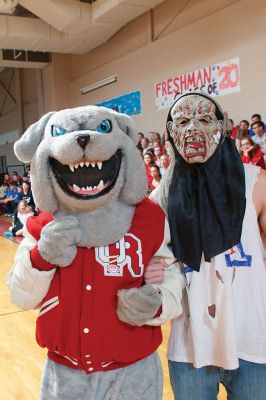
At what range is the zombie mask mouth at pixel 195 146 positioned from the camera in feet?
4.09

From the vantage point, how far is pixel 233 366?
120cm

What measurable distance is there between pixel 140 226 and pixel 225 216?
0.24 meters

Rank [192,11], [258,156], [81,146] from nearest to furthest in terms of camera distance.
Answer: [81,146]
[258,156]
[192,11]

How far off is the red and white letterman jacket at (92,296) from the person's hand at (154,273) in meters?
0.02

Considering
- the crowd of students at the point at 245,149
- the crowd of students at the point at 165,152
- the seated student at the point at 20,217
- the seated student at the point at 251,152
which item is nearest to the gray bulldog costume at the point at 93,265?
the crowd of students at the point at 165,152

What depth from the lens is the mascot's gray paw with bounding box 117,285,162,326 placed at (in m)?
1.12

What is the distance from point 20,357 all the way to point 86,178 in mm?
1936

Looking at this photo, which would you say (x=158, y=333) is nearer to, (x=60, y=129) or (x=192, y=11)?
(x=60, y=129)

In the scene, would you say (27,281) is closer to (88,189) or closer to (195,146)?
(88,189)

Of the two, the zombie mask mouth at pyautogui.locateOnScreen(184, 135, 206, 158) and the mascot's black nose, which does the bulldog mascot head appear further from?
the zombie mask mouth at pyautogui.locateOnScreen(184, 135, 206, 158)

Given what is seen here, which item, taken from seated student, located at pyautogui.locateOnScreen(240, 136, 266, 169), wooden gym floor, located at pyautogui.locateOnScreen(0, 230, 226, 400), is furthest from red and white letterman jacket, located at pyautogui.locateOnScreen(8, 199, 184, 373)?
seated student, located at pyautogui.locateOnScreen(240, 136, 266, 169)

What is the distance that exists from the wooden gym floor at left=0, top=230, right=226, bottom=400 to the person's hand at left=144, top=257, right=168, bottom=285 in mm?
1195

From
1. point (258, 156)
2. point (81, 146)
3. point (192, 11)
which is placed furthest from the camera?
point (192, 11)

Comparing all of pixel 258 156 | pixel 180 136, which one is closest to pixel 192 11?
pixel 258 156
